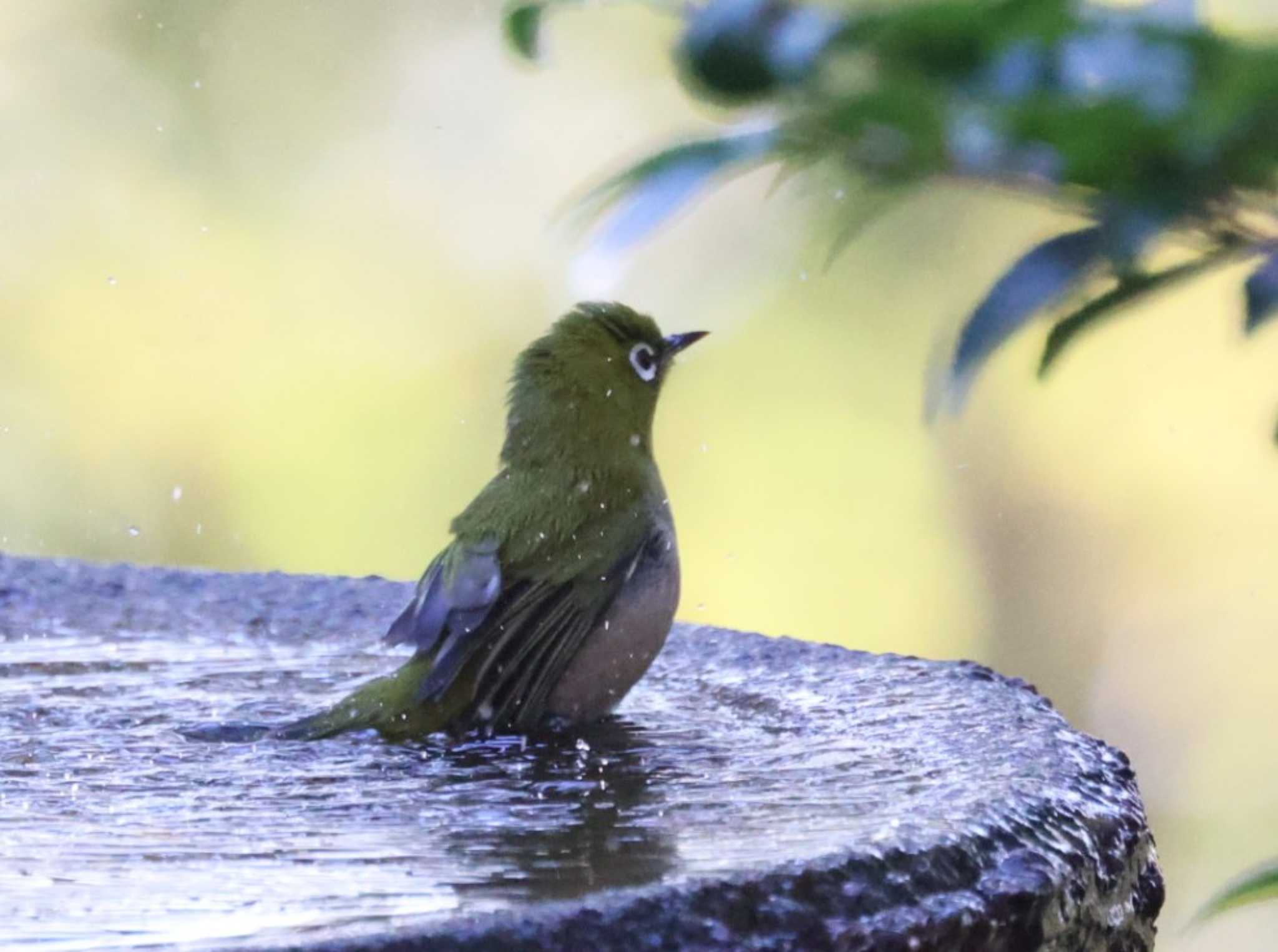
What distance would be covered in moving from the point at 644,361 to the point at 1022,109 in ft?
8.69

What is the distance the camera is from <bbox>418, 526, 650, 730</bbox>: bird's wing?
2.58 metres

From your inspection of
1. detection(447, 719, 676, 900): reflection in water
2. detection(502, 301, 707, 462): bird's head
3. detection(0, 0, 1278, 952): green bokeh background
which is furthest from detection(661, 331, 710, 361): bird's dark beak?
detection(0, 0, 1278, 952): green bokeh background

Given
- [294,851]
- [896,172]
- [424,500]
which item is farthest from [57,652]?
[424,500]

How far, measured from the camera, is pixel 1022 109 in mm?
596

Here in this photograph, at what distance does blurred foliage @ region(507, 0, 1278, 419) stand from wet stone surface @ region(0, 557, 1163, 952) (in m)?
0.90

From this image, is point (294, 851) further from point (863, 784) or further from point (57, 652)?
point (57, 652)

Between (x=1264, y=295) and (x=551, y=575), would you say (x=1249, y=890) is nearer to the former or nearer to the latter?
(x=1264, y=295)

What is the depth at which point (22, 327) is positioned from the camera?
877cm

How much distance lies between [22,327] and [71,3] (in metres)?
1.55

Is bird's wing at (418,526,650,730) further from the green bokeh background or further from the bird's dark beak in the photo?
the green bokeh background

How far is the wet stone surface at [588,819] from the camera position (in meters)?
1.51

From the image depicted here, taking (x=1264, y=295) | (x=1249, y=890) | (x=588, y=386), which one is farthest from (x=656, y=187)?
(x=588, y=386)

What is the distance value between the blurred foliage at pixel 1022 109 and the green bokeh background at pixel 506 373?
6.87m

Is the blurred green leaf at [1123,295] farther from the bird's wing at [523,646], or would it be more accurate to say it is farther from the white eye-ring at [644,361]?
the white eye-ring at [644,361]
